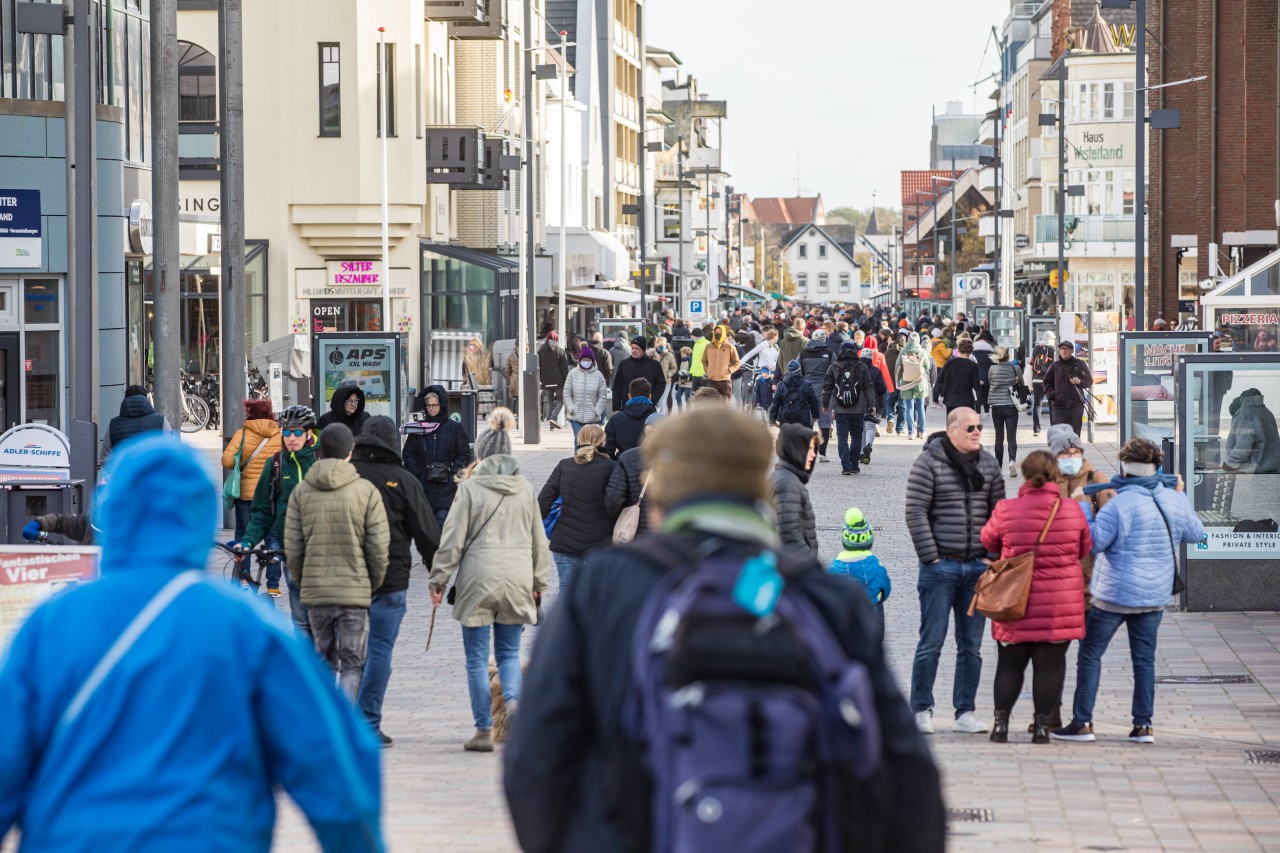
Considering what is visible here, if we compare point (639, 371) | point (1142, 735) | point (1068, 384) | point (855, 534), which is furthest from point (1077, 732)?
point (1068, 384)

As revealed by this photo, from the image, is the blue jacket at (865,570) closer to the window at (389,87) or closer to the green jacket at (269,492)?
the green jacket at (269,492)

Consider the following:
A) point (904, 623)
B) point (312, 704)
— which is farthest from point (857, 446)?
point (312, 704)

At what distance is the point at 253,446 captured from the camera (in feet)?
50.7

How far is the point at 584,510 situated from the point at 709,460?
8.10 metres

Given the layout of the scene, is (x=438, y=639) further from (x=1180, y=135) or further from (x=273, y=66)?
(x=1180, y=135)

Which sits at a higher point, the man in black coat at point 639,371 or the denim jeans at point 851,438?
the man in black coat at point 639,371

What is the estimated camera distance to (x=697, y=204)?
127750mm

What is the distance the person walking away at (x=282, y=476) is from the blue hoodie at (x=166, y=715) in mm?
8338

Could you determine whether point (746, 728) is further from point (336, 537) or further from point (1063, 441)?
point (1063, 441)

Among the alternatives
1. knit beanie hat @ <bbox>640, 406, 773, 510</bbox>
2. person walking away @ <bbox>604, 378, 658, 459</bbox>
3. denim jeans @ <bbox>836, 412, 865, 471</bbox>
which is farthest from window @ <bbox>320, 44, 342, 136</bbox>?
knit beanie hat @ <bbox>640, 406, 773, 510</bbox>

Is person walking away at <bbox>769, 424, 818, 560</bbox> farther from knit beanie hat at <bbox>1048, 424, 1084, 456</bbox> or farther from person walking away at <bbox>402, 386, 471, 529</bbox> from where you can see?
person walking away at <bbox>402, 386, 471, 529</bbox>

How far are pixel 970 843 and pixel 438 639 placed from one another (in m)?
6.55

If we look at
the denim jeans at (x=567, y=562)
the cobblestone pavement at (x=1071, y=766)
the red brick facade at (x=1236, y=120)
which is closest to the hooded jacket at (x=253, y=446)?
the cobblestone pavement at (x=1071, y=766)

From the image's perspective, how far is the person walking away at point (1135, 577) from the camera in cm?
1022
